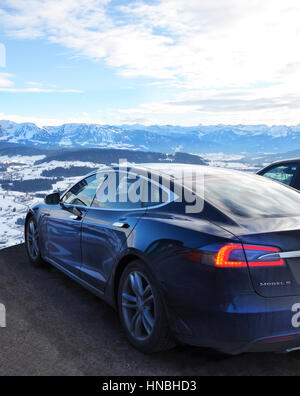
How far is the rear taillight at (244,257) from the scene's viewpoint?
2.45 metres

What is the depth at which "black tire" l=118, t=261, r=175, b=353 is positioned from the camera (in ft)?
9.40

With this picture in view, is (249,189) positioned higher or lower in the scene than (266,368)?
higher

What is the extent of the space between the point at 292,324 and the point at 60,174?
174457 millimetres

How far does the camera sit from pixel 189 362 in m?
2.95

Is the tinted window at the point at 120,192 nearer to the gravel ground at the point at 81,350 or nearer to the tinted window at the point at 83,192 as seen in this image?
the tinted window at the point at 83,192

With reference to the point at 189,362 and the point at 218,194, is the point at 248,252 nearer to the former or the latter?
the point at 218,194

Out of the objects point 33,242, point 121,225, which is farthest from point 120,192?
point 33,242

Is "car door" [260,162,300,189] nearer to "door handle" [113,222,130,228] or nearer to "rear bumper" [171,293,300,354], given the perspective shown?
"door handle" [113,222,130,228]

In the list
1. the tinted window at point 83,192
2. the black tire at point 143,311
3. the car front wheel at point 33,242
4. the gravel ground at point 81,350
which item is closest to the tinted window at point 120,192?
the tinted window at point 83,192

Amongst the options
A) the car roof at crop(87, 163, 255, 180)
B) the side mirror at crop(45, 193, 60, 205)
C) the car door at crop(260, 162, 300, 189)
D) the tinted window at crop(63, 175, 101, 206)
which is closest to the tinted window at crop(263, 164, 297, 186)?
the car door at crop(260, 162, 300, 189)

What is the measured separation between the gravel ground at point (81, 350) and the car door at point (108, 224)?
16.2 inches

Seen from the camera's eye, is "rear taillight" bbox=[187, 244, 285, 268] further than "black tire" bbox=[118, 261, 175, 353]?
No

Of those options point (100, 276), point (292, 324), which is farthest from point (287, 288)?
point (100, 276)

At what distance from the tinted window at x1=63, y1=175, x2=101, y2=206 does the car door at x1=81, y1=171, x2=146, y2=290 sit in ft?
0.53
